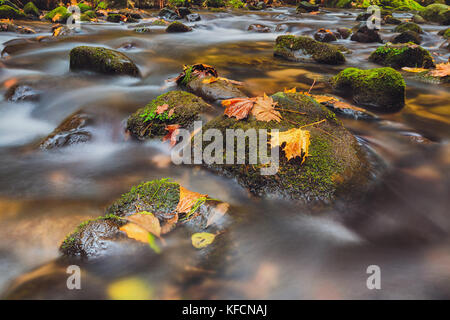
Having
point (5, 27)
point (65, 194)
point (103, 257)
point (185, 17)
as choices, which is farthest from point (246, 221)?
point (185, 17)

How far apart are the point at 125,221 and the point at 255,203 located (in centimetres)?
100

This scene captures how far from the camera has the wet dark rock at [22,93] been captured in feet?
14.6

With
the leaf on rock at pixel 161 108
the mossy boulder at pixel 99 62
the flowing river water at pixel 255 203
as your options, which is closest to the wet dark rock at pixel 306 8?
the flowing river water at pixel 255 203

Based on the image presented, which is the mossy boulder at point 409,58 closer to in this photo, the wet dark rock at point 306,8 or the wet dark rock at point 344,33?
the wet dark rock at point 344,33

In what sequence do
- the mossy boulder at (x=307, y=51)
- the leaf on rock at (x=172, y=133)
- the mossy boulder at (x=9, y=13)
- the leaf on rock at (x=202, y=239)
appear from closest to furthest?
the leaf on rock at (x=202, y=239) < the leaf on rock at (x=172, y=133) < the mossy boulder at (x=307, y=51) < the mossy boulder at (x=9, y=13)

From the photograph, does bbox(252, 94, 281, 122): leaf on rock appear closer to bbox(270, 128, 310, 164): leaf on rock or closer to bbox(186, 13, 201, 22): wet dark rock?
bbox(270, 128, 310, 164): leaf on rock

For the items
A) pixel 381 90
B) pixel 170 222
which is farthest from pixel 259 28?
pixel 170 222

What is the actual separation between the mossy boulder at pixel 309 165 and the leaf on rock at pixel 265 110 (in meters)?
0.05

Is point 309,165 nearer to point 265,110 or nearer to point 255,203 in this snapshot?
point 255,203

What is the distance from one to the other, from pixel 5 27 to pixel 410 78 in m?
11.6

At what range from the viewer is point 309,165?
2301mm

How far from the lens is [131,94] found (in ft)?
14.7
